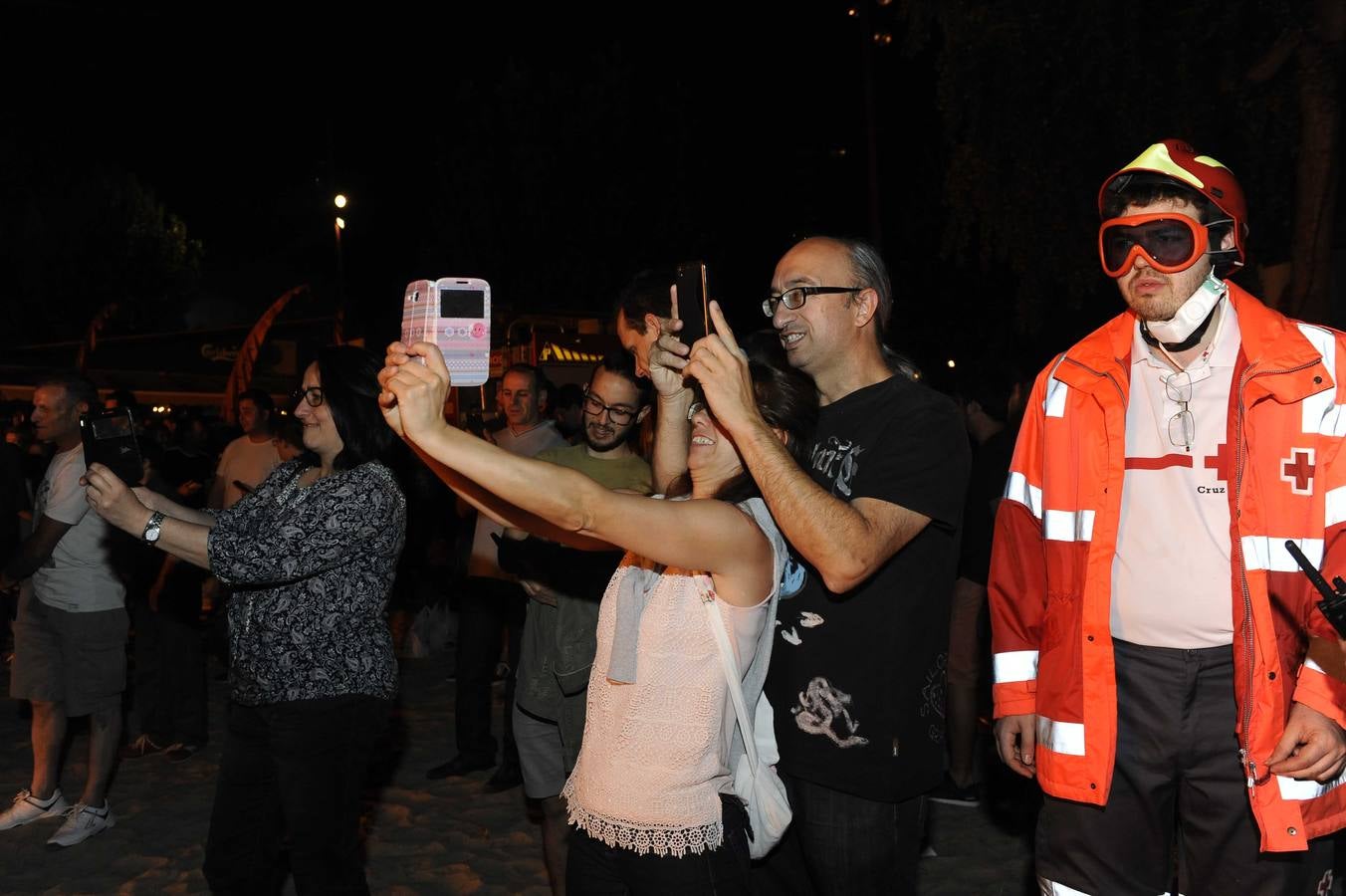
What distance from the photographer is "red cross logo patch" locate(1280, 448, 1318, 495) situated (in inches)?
106

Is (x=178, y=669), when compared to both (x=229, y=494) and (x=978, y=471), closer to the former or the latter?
(x=229, y=494)

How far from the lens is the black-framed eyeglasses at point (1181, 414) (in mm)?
2848

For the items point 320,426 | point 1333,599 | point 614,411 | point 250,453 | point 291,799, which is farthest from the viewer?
point 250,453

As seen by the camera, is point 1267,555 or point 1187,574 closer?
point 1267,555

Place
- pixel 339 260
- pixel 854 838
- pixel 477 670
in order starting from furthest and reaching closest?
pixel 339 260, pixel 477 670, pixel 854 838

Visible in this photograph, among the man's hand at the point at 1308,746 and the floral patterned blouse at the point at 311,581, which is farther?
the floral patterned blouse at the point at 311,581

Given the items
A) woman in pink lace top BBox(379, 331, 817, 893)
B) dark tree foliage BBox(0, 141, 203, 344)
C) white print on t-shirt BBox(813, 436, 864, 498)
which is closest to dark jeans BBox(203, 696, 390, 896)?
woman in pink lace top BBox(379, 331, 817, 893)

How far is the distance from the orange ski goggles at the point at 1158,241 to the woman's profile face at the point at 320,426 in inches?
101

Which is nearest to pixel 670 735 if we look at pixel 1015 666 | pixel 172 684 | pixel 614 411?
pixel 1015 666

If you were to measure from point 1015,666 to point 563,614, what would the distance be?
6.14 feet

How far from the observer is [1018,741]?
10.3 feet

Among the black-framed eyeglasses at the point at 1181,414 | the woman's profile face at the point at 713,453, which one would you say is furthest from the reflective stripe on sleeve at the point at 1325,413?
the woman's profile face at the point at 713,453

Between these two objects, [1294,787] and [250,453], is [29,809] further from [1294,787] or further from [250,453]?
[1294,787]

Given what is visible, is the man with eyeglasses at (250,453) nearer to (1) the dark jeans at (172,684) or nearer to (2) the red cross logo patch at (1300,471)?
(1) the dark jeans at (172,684)
